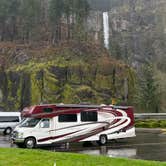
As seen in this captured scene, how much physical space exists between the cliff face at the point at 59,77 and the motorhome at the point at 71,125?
1344 inches

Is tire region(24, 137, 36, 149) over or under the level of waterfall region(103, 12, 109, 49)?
under

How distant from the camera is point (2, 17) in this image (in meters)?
83.4

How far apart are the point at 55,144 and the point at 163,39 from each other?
71.4m

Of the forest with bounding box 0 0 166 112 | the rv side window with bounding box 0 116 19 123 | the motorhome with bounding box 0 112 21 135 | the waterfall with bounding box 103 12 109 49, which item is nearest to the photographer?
the motorhome with bounding box 0 112 21 135

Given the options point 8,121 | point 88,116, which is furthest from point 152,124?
point 88,116

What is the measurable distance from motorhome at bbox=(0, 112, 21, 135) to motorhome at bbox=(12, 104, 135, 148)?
1600cm

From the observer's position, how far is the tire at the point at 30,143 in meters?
23.0

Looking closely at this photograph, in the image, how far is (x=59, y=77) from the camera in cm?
6328

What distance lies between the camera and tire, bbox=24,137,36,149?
2298cm

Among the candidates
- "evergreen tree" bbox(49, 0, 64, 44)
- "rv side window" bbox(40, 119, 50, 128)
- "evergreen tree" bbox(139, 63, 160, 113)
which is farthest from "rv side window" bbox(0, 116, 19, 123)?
"evergreen tree" bbox(49, 0, 64, 44)

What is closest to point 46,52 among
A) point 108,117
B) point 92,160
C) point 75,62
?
point 75,62

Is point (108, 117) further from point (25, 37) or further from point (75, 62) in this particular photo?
point (25, 37)

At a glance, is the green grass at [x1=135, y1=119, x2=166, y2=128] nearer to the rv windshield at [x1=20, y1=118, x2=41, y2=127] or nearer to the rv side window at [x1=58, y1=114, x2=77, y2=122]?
the rv side window at [x1=58, y1=114, x2=77, y2=122]

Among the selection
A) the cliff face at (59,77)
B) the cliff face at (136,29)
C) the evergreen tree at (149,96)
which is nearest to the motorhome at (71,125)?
the evergreen tree at (149,96)
